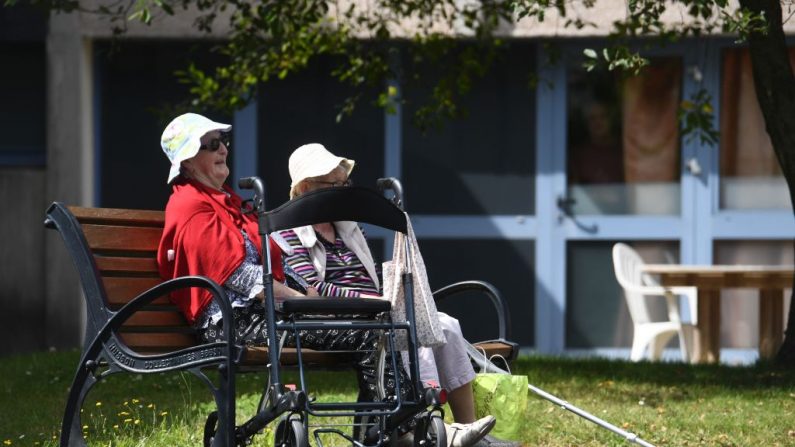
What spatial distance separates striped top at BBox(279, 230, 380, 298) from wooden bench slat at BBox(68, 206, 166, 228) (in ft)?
1.55

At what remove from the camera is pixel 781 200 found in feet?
40.5

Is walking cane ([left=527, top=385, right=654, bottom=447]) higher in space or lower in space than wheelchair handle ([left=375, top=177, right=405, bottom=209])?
lower

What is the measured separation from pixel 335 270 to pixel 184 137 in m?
0.74

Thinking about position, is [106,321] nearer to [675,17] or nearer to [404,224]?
[404,224]

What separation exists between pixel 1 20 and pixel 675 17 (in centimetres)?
528

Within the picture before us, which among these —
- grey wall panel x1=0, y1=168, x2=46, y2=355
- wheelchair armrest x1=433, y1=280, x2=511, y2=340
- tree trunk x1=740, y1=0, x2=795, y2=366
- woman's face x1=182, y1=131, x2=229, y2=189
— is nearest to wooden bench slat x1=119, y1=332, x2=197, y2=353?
woman's face x1=182, y1=131, x2=229, y2=189

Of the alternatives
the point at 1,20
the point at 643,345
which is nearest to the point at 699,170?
the point at 643,345

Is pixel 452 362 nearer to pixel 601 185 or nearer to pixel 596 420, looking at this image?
pixel 596 420

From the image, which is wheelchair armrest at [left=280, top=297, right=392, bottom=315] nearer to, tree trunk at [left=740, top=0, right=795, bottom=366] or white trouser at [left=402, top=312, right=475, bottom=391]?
white trouser at [left=402, top=312, right=475, bottom=391]

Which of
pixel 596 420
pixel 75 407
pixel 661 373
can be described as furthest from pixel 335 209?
pixel 661 373

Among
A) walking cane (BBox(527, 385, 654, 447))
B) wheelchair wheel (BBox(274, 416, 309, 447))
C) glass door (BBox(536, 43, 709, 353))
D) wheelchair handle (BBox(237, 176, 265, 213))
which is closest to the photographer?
wheelchair wheel (BBox(274, 416, 309, 447))

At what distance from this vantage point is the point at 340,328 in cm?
515

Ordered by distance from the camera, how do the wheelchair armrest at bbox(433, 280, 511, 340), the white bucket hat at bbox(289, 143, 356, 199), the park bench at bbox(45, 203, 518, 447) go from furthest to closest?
the wheelchair armrest at bbox(433, 280, 511, 340) → the white bucket hat at bbox(289, 143, 356, 199) → the park bench at bbox(45, 203, 518, 447)

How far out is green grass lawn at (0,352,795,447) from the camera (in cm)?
670
